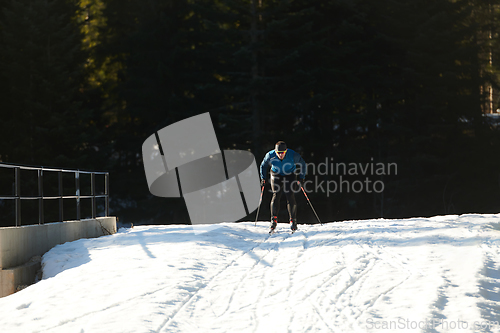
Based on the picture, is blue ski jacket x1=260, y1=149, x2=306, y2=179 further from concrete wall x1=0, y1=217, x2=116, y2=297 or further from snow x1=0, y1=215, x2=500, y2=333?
concrete wall x1=0, y1=217, x2=116, y2=297

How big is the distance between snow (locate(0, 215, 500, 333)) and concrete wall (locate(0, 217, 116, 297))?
0.85 ft

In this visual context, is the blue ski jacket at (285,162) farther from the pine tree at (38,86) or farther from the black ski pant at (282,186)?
the pine tree at (38,86)

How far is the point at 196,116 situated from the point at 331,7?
34.8 feet

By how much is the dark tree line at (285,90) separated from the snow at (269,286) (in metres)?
17.1

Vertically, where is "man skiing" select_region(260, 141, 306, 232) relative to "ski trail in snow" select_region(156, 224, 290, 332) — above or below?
above

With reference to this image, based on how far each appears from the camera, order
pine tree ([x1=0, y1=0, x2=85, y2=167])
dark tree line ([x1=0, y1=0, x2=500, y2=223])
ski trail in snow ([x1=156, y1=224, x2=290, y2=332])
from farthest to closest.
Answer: dark tree line ([x1=0, y1=0, x2=500, y2=223]), pine tree ([x1=0, y1=0, x2=85, y2=167]), ski trail in snow ([x1=156, y1=224, x2=290, y2=332])

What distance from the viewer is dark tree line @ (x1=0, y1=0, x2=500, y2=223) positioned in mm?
24766

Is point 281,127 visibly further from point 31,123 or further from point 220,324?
point 220,324

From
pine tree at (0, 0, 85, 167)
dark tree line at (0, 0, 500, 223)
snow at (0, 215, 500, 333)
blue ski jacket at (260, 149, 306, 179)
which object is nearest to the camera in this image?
snow at (0, 215, 500, 333)

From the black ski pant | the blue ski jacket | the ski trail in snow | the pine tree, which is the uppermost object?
the pine tree

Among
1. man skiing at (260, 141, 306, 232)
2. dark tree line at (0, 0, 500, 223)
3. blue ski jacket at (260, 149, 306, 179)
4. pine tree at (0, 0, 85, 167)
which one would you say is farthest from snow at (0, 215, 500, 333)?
pine tree at (0, 0, 85, 167)

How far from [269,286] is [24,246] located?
4.33 m

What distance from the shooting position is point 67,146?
2489 cm

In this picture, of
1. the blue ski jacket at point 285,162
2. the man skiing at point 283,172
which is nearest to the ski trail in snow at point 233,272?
the man skiing at point 283,172
